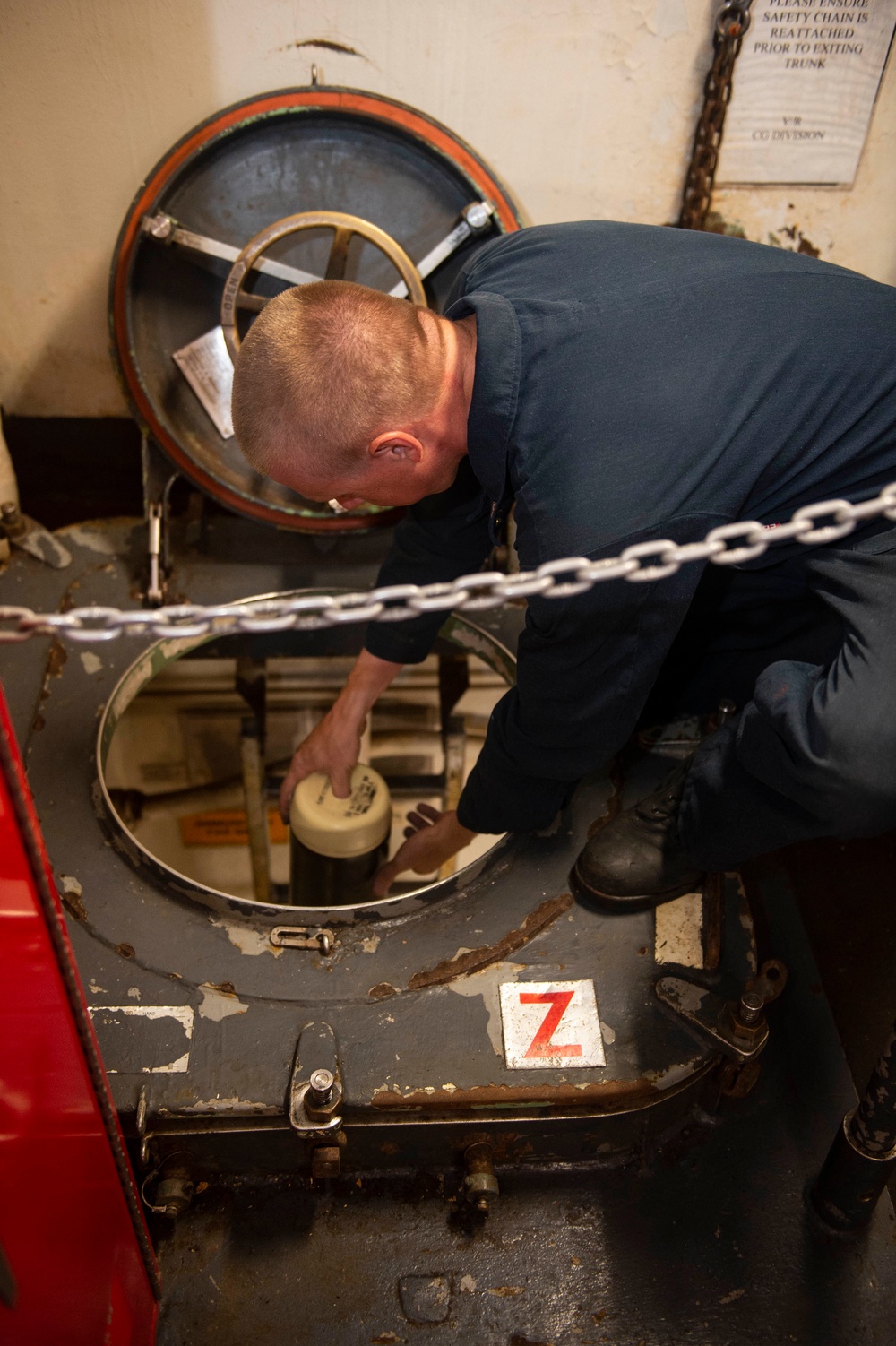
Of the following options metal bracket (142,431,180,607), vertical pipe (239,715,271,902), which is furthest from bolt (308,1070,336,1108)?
vertical pipe (239,715,271,902)

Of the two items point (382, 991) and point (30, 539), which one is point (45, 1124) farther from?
point (30, 539)

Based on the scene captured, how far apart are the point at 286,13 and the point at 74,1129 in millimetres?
1308

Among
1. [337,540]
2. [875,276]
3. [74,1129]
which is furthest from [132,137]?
[74,1129]

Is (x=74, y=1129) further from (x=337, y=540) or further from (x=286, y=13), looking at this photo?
(x=286, y=13)

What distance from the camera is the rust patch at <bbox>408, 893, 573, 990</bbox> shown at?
1.01m

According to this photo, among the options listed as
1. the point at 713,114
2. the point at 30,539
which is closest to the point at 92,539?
the point at 30,539

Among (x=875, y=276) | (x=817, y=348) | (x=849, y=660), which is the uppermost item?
(x=817, y=348)

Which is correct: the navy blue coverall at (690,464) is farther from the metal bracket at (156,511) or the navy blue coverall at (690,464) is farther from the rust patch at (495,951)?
the metal bracket at (156,511)

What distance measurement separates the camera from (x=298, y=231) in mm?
1284

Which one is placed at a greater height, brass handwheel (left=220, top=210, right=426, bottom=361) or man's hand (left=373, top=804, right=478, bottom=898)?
brass handwheel (left=220, top=210, right=426, bottom=361)

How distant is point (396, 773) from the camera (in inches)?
83.0

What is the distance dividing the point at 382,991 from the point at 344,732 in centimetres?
43

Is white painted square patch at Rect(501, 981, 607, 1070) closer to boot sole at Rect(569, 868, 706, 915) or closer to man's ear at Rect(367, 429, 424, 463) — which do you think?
boot sole at Rect(569, 868, 706, 915)

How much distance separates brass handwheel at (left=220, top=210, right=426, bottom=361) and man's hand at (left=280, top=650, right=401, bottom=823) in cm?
46
